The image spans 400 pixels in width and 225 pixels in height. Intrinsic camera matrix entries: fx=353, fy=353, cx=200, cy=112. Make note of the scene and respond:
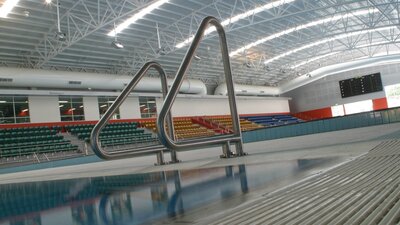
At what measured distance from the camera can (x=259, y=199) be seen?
1.87 m

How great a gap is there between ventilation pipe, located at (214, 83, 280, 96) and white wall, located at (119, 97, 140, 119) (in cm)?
847

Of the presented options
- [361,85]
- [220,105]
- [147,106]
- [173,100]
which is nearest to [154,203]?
[173,100]

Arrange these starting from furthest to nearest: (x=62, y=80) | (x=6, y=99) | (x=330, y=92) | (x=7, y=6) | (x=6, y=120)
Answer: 1. (x=330, y=92)
2. (x=6, y=99)
3. (x=6, y=120)
4. (x=62, y=80)
5. (x=7, y=6)

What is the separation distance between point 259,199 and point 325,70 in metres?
35.3

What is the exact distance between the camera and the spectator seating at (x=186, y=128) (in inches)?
987

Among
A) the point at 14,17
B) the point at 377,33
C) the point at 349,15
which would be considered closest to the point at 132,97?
the point at 14,17

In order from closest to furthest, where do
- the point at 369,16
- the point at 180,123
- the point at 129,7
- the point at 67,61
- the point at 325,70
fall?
the point at 129,7 < the point at 67,61 < the point at 369,16 < the point at 180,123 < the point at 325,70

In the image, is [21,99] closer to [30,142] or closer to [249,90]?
[30,142]

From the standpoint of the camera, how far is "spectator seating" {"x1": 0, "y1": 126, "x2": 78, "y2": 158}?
1678 cm

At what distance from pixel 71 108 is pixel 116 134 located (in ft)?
11.9

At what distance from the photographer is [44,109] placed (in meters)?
21.1

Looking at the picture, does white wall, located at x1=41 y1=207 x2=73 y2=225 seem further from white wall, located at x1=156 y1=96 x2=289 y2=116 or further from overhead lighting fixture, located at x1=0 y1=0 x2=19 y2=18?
white wall, located at x1=156 y1=96 x2=289 y2=116

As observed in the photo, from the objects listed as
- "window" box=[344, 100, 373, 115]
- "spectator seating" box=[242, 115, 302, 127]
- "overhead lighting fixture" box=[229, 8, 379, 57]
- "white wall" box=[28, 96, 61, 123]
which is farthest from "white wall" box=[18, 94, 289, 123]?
"window" box=[344, 100, 373, 115]

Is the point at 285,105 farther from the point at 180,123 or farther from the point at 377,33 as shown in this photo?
the point at 180,123
